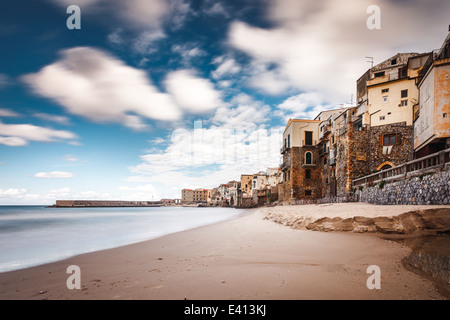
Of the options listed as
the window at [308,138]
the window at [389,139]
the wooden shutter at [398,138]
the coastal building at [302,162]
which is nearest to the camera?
the wooden shutter at [398,138]

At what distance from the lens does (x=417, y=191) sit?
9.77 metres

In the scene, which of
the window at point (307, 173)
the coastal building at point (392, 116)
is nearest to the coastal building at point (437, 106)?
the coastal building at point (392, 116)

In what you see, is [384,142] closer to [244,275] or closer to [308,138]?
[308,138]

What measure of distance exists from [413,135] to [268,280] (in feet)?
79.4

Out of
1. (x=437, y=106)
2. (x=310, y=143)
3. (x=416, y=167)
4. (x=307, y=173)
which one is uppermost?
(x=437, y=106)

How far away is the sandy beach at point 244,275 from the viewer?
2756 millimetres

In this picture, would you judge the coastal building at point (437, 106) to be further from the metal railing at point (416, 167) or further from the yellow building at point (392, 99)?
the metal railing at point (416, 167)

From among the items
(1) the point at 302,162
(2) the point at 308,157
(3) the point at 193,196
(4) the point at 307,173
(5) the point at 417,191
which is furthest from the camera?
(3) the point at 193,196

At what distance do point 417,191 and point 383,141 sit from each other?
1357 cm

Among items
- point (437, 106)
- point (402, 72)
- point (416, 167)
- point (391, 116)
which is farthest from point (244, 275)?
point (402, 72)

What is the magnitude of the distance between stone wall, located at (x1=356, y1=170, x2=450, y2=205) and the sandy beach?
16.5 feet

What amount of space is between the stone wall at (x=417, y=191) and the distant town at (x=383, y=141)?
37mm

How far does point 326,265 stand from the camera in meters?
3.79

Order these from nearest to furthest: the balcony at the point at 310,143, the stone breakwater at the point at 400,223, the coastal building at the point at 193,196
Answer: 1. the stone breakwater at the point at 400,223
2. the balcony at the point at 310,143
3. the coastal building at the point at 193,196
